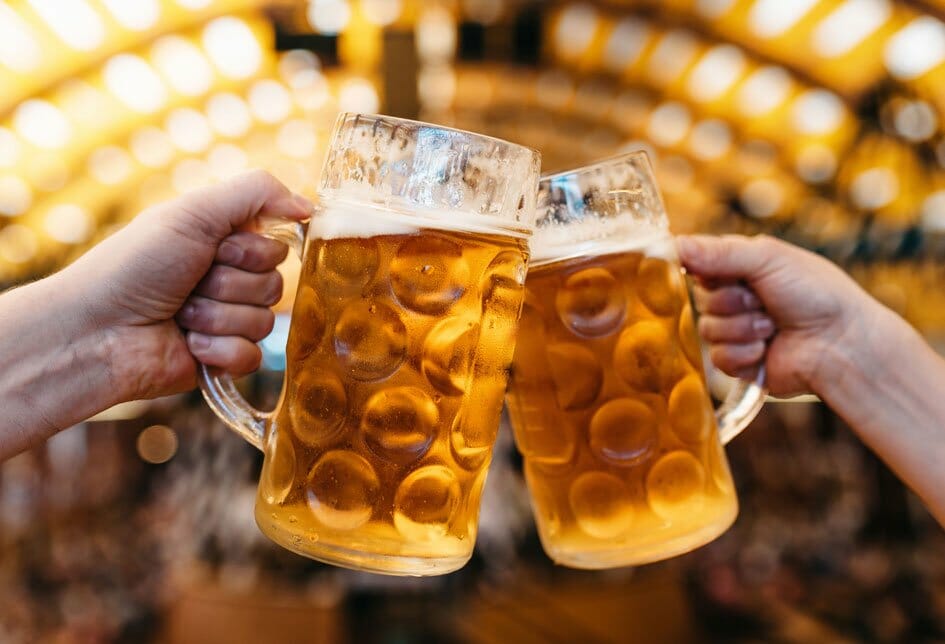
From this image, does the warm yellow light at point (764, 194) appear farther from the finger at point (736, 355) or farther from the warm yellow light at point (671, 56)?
the finger at point (736, 355)

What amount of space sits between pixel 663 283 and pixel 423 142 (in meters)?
0.36

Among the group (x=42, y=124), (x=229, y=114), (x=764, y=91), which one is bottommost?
(x=42, y=124)

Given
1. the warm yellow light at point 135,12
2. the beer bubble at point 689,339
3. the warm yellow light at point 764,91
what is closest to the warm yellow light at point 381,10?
the warm yellow light at point 135,12

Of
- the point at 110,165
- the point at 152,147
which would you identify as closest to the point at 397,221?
the point at 152,147

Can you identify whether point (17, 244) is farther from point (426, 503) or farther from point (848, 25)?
point (426, 503)

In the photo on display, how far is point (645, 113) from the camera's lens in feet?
25.4

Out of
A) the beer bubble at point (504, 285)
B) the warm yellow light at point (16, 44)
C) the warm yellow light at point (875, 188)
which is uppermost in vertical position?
the beer bubble at point (504, 285)

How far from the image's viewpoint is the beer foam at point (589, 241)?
3.15 ft

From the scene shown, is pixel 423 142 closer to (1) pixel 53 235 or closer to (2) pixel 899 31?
(2) pixel 899 31

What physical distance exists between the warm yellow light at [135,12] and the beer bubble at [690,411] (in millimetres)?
5575

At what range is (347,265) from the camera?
82 cm

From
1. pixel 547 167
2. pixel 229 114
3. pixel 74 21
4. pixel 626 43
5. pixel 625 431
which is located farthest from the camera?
pixel 547 167

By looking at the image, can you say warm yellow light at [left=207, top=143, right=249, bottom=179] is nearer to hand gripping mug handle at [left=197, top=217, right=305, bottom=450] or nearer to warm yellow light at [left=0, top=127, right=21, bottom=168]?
warm yellow light at [left=0, top=127, right=21, bottom=168]

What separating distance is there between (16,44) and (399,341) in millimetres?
6129
